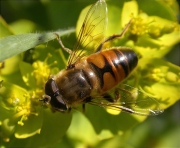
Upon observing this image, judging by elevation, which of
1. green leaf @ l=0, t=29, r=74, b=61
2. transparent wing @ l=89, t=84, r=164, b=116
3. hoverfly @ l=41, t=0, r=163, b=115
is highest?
green leaf @ l=0, t=29, r=74, b=61

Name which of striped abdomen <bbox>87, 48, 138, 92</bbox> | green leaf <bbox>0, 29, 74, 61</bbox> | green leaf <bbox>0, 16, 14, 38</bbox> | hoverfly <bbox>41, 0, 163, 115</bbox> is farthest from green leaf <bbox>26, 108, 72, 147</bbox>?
green leaf <bbox>0, 29, 74, 61</bbox>

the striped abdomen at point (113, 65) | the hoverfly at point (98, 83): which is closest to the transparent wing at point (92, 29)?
the hoverfly at point (98, 83)

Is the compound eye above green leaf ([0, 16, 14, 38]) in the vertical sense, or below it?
below

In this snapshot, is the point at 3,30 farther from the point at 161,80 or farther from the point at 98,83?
the point at 161,80

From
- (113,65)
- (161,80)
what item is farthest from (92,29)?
(161,80)

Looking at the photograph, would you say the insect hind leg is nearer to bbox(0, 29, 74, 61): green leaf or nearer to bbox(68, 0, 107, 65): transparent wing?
bbox(68, 0, 107, 65): transparent wing

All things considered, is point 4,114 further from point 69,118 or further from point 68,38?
point 68,38

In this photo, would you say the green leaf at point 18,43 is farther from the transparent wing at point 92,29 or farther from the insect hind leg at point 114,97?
the insect hind leg at point 114,97
